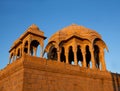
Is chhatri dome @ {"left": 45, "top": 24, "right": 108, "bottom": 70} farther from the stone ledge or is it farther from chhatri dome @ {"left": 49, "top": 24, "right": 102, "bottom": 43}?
the stone ledge

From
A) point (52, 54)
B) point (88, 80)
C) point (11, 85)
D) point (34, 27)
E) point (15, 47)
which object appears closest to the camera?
point (11, 85)

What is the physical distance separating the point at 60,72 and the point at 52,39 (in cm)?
779

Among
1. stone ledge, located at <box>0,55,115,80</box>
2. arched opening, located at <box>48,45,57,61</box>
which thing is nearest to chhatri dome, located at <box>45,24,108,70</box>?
arched opening, located at <box>48,45,57,61</box>

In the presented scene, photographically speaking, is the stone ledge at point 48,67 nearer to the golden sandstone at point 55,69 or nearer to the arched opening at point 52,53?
the golden sandstone at point 55,69

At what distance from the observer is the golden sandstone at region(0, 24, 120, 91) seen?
1558cm

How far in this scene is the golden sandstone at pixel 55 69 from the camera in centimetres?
1558

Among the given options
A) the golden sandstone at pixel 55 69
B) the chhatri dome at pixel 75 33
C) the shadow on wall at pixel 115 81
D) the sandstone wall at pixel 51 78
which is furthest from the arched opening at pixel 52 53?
the shadow on wall at pixel 115 81

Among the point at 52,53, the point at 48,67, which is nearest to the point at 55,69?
the point at 48,67

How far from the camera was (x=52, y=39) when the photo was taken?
24234 mm

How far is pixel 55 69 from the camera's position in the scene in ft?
56.0

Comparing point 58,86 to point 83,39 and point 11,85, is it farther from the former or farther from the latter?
point 83,39

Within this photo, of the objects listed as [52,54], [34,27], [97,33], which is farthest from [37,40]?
[97,33]

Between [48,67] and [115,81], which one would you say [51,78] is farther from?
[115,81]

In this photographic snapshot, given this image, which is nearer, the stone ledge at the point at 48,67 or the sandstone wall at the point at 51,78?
the sandstone wall at the point at 51,78
